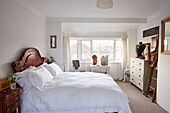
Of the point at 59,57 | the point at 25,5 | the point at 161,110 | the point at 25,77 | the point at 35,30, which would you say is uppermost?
the point at 25,5

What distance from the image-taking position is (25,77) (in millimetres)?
2150

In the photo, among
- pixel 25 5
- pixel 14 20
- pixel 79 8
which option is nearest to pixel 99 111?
pixel 14 20

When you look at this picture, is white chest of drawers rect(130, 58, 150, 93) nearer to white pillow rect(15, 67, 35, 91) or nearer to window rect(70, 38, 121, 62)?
window rect(70, 38, 121, 62)

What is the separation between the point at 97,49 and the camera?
5.75m

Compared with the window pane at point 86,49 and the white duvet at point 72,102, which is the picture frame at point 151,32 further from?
the white duvet at point 72,102

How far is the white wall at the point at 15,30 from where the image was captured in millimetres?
2141

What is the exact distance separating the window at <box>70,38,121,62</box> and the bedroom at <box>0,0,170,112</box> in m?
1.33

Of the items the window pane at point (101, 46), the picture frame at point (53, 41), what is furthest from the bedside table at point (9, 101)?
the window pane at point (101, 46)

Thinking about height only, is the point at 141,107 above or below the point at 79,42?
below

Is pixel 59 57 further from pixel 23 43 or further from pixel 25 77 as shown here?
pixel 25 77

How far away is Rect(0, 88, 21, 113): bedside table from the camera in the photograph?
5.22 ft

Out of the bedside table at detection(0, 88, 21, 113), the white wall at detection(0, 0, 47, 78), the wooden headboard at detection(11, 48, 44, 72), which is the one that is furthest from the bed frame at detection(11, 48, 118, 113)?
the bedside table at detection(0, 88, 21, 113)

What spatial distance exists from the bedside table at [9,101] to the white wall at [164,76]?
3041mm

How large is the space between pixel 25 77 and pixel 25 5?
5.93 feet
